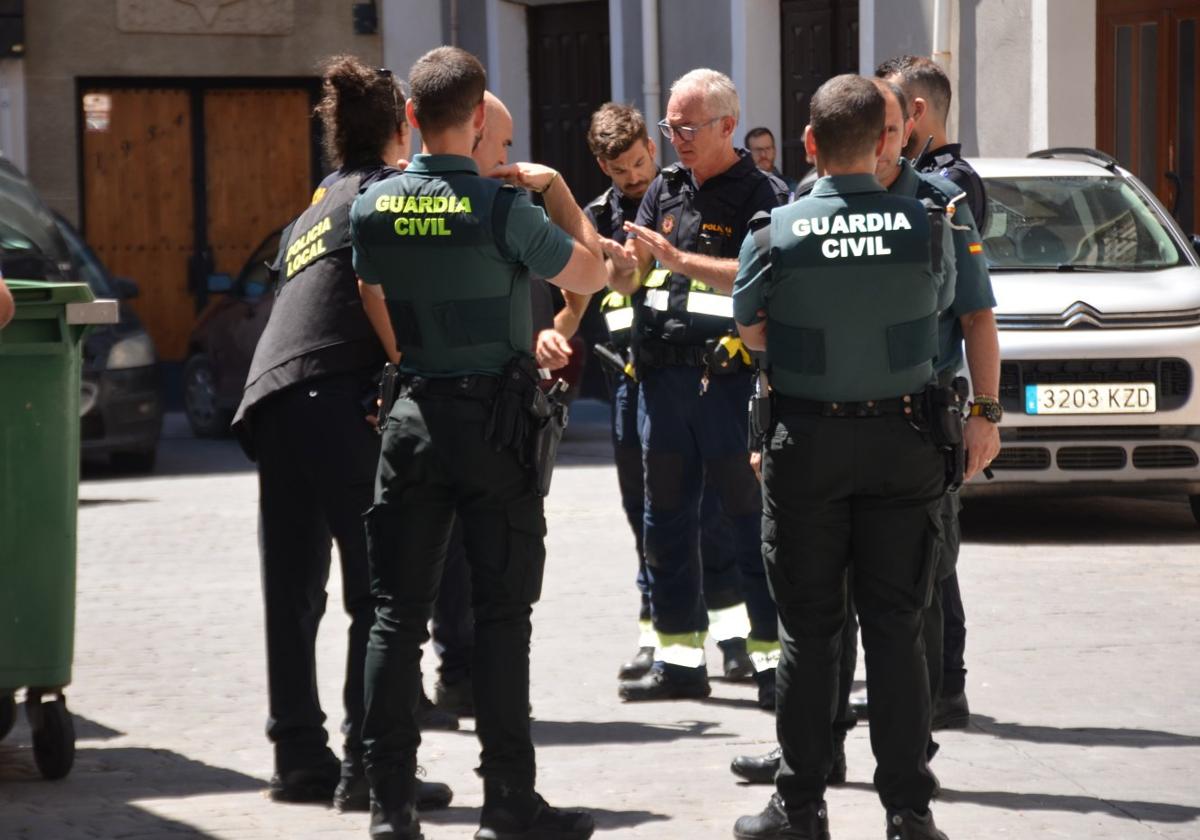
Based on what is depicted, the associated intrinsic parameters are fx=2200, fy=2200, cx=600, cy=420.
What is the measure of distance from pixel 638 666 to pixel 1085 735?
5.30 ft

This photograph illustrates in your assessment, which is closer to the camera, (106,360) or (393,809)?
(393,809)

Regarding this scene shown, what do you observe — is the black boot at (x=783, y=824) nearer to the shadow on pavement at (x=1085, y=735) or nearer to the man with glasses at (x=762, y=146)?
the shadow on pavement at (x=1085, y=735)

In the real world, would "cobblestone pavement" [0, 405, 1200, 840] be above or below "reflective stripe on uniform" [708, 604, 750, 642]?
below

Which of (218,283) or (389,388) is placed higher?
(389,388)

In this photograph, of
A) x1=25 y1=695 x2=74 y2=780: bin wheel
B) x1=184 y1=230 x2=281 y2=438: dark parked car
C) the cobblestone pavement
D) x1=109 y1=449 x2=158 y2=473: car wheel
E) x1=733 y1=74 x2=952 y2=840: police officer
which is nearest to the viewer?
x1=733 y1=74 x2=952 y2=840: police officer

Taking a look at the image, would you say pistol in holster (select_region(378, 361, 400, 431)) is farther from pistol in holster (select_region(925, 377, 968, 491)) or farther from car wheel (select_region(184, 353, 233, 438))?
car wheel (select_region(184, 353, 233, 438))

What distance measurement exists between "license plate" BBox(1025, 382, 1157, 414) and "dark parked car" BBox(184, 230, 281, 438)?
24.2 feet

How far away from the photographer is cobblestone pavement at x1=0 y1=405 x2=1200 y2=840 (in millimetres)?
5754

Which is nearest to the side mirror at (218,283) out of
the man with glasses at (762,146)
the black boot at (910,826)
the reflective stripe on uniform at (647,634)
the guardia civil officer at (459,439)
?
the man with glasses at (762,146)

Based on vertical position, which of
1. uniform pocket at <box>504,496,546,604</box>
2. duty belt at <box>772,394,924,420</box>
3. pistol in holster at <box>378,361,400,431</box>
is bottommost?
uniform pocket at <box>504,496,546,604</box>

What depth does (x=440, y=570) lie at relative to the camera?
5406 millimetres

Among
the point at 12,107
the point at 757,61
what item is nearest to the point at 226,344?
the point at 757,61

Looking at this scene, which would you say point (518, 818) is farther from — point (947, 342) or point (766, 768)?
point (947, 342)

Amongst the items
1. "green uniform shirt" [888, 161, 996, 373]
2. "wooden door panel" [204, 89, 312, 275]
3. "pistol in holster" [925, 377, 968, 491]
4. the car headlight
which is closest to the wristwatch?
"green uniform shirt" [888, 161, 996, 373]
